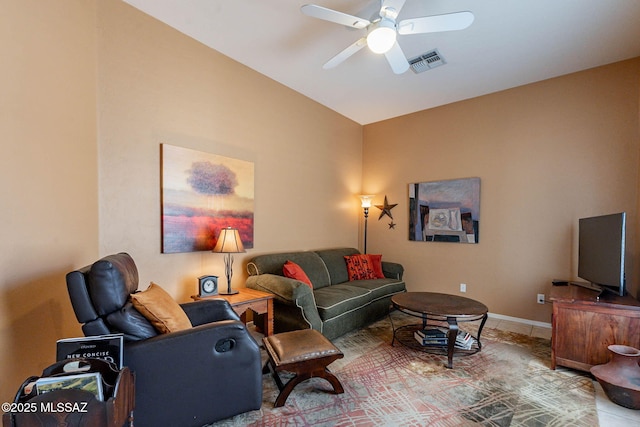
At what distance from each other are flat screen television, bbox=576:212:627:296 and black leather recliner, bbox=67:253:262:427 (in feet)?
9.32

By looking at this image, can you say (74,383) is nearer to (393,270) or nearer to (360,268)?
(360,268)

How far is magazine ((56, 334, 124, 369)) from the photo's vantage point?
1317mm

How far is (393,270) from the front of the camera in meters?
4.14

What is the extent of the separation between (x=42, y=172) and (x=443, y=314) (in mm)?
3061

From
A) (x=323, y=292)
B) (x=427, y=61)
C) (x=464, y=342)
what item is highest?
(x=427, y=61)

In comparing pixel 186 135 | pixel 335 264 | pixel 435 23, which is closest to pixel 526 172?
pixel 435 23

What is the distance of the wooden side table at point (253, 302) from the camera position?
98.7 inches

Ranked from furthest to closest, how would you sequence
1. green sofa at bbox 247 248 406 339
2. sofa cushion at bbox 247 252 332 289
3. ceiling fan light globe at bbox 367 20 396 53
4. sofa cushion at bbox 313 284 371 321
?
1. sofa cushion at bbox 247 252 332 289
2. sofa cushion at bbox 313 284 371 321
3. green sofa at bbox 247 248 406 339
4. ceiling fan light globe at bbox 367 20 396 53

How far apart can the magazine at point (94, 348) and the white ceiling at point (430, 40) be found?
8.07ft

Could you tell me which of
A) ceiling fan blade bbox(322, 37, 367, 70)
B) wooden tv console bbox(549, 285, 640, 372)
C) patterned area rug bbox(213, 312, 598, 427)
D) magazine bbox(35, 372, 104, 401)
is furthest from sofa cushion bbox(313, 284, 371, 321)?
ceiling fan blade bbox(322, 37, 367, 70)

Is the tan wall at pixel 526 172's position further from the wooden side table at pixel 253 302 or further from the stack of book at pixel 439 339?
the wooden side table at pixel 253 302

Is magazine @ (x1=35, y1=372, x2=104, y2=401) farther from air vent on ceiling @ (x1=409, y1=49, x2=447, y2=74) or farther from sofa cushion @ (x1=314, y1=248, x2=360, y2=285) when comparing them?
air vent on ceiling @ (x1=409, y1=49, x2=447, y2=74)

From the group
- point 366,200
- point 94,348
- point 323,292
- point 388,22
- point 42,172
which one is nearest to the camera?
point 94,348

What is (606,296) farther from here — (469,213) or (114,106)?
(114,106)
